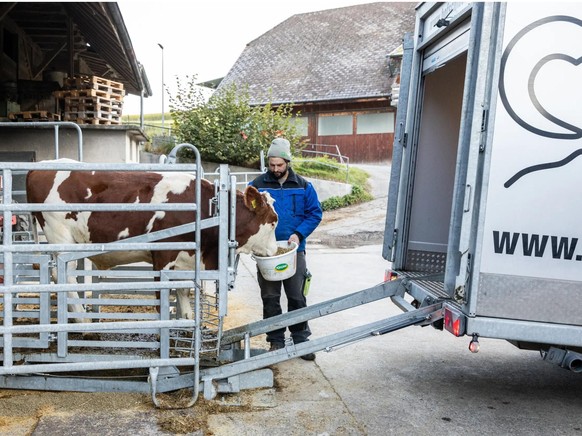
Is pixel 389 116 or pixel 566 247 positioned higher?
pixel 389 116

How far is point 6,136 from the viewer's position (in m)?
10.8

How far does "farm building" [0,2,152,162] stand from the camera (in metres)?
10.8

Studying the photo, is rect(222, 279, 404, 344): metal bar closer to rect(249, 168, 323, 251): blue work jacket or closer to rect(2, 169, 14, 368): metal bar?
rect(249, 168, 323, 251): blue work jacket

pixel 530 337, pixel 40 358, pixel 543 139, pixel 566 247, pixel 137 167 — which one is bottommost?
pixel 40 358

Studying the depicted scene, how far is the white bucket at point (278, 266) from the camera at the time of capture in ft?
16.2

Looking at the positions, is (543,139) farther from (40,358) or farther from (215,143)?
(215,143)

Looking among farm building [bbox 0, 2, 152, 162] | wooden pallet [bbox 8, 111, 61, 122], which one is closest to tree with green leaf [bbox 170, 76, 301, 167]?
farm building [bbox 0, 2, 152, 162]

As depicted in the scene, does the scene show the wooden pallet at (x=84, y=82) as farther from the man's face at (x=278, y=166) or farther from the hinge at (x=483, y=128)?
the hinge at (x=483, y=128)

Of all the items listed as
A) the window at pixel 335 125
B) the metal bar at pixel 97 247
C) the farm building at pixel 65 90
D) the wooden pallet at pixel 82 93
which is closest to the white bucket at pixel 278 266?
the metal bar at pixel 97 247

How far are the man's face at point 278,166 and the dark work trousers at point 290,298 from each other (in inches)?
29.5

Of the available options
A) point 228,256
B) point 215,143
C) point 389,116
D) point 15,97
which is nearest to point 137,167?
point 228,256

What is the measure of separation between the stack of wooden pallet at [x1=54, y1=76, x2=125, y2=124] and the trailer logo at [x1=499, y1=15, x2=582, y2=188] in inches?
353

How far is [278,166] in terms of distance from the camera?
5242mm

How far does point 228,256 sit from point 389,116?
24474 millimetres
